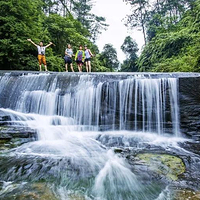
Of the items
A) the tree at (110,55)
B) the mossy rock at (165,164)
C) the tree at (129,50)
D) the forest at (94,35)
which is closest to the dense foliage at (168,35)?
the forest at (94,35)

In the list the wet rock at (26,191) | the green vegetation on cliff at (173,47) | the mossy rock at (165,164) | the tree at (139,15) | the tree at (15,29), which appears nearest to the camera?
the wet rock at (26,191)

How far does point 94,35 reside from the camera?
3309cm

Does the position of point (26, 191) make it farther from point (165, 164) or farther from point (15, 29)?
point (15, 29)

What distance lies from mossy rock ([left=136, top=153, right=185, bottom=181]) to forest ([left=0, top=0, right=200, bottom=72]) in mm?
8080

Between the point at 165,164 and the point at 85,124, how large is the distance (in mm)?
3165

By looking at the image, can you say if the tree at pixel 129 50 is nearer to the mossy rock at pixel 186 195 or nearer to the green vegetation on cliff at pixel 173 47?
the green vegetation on cliff at pixel 173 47

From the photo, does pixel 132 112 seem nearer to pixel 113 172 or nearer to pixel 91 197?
pixel 113 172

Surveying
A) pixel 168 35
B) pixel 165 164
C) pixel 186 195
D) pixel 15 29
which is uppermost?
pixel 168 35

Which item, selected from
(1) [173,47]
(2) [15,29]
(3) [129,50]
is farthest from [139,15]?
(2) [15,29]

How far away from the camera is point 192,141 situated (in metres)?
5.05

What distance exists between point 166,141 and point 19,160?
3749 mm

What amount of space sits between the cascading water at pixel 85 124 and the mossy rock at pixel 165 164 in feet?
1.49

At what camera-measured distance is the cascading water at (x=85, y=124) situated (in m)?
3.09

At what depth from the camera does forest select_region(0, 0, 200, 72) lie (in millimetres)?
10430
